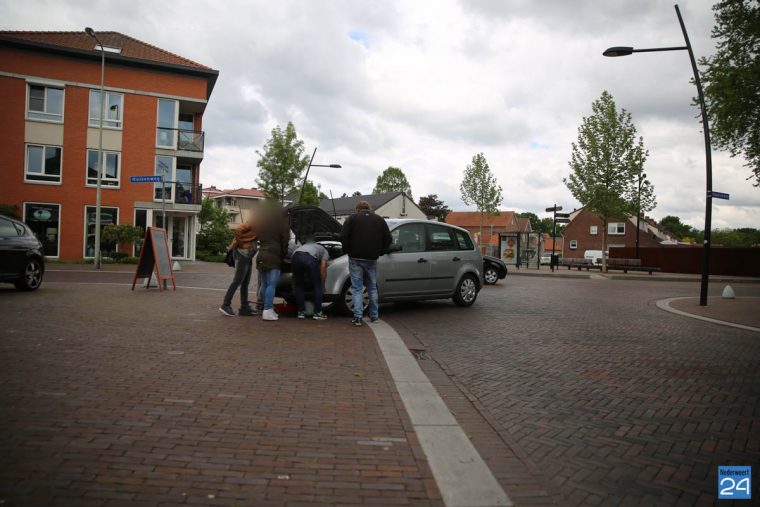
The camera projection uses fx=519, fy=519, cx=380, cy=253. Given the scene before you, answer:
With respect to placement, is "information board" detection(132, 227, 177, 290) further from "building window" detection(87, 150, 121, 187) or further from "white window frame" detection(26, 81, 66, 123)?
"white window frame" detection(26, 81, 66, 123)

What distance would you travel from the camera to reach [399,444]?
3406 millimetres

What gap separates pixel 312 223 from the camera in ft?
32.3

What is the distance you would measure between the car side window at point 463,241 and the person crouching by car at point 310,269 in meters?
3.33

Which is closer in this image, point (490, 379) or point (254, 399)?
point (254, 399)

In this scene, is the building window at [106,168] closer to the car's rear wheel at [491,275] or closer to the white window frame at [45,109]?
the white window frame at [45,109]

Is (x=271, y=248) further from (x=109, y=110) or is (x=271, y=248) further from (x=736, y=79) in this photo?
(x=109, y=110)

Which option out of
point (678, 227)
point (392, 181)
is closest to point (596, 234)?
point (392, 181)

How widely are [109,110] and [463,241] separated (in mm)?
25129

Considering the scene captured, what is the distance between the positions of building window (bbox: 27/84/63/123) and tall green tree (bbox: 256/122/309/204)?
13.5 meters

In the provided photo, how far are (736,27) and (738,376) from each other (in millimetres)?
16296

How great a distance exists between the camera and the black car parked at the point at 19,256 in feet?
35.0

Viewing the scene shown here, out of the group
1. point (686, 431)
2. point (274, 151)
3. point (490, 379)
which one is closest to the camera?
point (686, 431)

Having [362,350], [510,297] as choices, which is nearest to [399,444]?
[362,350]

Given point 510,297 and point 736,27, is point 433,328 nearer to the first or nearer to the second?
point 510,297
